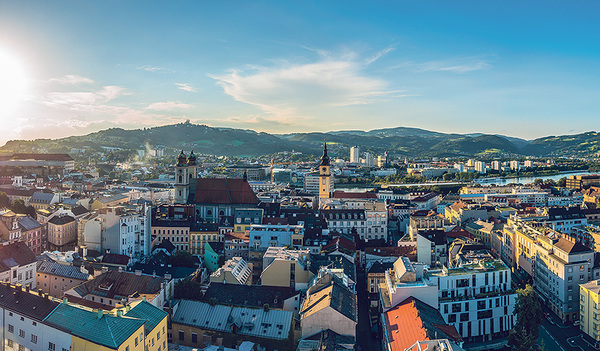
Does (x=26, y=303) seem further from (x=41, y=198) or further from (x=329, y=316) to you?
(x=41, y=198)

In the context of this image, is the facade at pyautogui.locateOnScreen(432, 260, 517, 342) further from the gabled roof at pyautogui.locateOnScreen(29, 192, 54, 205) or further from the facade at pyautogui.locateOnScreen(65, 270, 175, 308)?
the gabled roof at pyautogui.locateOnScreen(29, 192, 54, 205)

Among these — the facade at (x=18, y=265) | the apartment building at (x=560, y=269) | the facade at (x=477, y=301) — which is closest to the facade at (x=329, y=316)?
the facade at (x=477, y=301)

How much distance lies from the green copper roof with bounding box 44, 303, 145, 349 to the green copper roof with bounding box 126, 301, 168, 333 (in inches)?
31.4

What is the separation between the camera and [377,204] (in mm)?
47344

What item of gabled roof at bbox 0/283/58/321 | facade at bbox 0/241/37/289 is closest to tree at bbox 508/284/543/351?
gabled roof at bbox 0/283/58/321

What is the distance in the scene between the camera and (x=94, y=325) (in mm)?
17750

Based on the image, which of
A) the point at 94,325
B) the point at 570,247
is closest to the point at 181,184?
the point at 94,325

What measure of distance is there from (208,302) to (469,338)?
15843 mm

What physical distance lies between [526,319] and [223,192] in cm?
3325

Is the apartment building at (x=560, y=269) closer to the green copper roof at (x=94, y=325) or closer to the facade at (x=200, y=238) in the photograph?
the facade at (x=200, y=238)

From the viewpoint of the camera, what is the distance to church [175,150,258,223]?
50.1 meters

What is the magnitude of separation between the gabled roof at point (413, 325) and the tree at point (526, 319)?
16.4ft

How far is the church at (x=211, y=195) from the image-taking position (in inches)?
1973

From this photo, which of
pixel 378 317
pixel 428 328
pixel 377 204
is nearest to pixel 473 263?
pixel 378 317
